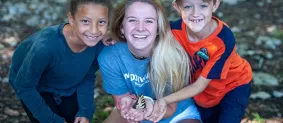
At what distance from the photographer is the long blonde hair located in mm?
3221

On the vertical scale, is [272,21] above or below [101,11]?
below

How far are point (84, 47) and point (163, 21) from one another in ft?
2.27

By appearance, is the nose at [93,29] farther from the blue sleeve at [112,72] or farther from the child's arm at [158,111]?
the child's arm at [158,111]

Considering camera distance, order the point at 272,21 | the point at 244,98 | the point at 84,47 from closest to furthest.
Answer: the point at 84,47 < the point at 244,98 < the point at 272,21

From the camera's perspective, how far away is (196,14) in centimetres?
323

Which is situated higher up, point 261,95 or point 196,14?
point 196,14

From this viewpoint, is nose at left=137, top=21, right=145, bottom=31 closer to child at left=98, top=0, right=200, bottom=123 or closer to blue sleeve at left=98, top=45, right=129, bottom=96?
child at left=98, top=0, right=200, bottom=123

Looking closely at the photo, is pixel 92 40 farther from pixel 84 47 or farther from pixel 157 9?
pixel 157 9

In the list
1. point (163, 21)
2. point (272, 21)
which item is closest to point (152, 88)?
point (163, 21)

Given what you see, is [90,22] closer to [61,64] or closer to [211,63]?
[61,64]

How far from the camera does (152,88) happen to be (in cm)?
343

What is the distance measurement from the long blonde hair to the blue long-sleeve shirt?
0.35m

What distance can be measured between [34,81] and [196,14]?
1.40m

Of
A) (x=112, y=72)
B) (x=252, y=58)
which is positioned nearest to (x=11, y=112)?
(x=112, y=72)
